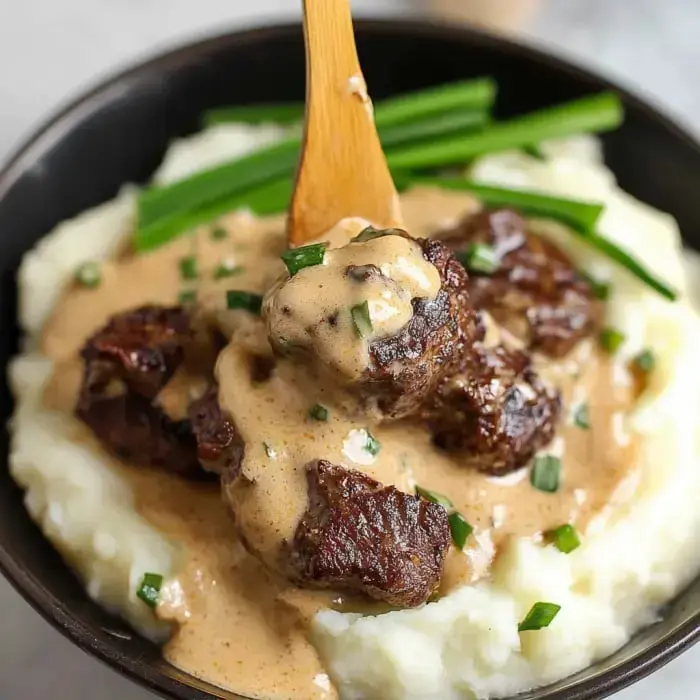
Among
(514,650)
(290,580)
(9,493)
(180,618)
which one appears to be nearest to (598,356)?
(514,650)

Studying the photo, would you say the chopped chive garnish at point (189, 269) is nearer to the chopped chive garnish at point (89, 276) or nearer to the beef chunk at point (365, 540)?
the chopped chive garnish at point (89, 276)

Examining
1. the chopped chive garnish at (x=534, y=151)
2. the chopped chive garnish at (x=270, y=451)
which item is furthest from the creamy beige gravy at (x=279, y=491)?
the chopped chive garnish at (x=534, y=151)

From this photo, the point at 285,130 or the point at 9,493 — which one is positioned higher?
the point at 285,130

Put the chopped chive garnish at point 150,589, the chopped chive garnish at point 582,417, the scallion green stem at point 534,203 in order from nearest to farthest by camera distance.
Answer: the chopped chive garnish at point 150,589 < the chopped chive garnish at point 582,417 < the scallion green stem at point 534,203

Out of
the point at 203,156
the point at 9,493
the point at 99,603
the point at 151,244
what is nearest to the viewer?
the point at 99,603

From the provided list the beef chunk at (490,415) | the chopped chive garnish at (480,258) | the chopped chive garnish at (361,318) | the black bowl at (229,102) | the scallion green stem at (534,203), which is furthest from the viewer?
the black bowl at (229,102)

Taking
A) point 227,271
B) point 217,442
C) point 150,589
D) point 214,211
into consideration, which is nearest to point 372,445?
point 217,442

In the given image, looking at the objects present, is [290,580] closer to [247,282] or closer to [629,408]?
[247,282]
